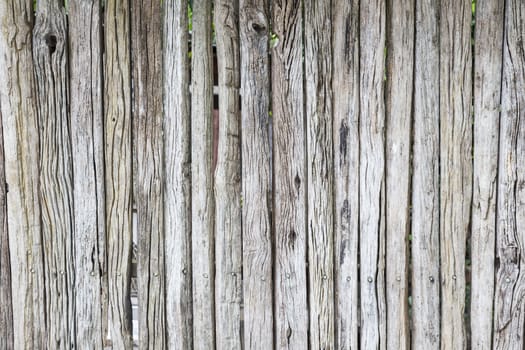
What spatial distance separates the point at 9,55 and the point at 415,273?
265cm

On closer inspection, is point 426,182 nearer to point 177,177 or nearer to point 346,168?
point 346,168

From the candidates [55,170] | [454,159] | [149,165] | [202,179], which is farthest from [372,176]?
[55,170]

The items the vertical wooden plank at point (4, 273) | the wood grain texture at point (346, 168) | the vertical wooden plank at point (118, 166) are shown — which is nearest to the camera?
the wood grain texture at point (346, 168)

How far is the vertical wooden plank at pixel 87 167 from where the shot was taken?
3211 mm

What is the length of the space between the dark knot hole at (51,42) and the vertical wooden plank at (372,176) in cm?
177

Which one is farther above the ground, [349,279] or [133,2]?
[133,2]

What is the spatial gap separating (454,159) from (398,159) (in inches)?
11.8

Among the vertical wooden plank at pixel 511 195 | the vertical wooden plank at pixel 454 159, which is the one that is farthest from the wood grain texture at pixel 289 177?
the vertical wooden plank at pixel 511 195

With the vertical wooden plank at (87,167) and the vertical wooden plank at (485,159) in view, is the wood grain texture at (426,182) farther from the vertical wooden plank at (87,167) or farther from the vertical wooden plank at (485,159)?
the vertical wooden plank at (87,167)

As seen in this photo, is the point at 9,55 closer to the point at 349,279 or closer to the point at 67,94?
the point at 67,94

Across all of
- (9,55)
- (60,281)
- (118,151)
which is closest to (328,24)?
(118,151)

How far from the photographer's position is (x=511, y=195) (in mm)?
3012

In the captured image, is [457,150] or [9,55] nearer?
[457,150]

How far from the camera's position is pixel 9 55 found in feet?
10.7
